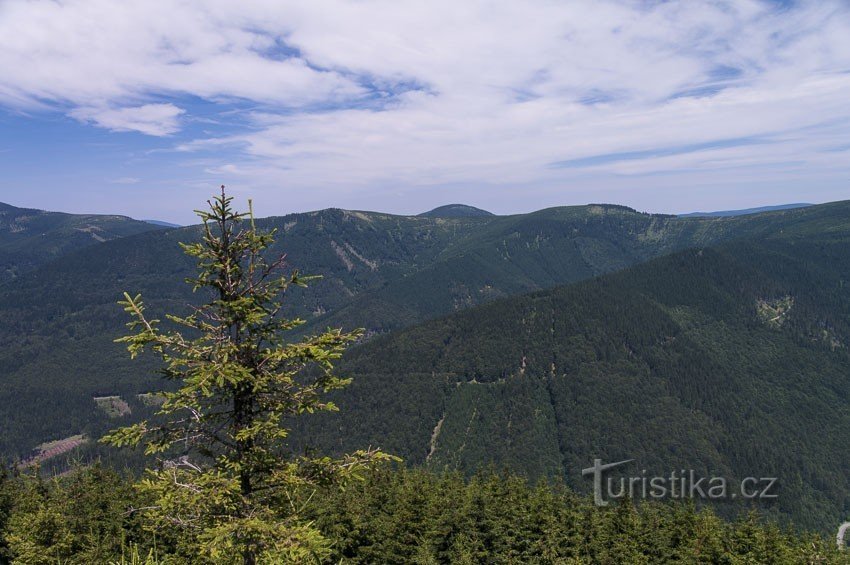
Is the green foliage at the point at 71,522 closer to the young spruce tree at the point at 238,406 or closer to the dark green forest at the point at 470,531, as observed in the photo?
the dark green forest at the point at 470,531

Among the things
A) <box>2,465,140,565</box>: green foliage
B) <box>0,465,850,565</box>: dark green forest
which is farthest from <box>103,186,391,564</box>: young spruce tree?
<box>0,465,850,565</box>: dark green forest

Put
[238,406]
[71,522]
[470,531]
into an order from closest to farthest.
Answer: [238,406], [71,522], [470,531]

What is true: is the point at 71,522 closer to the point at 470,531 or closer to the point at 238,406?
the point at 470,531

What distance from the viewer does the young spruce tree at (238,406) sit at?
14203 mm

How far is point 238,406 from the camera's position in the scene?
15477mm

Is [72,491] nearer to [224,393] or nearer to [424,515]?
[424,515]

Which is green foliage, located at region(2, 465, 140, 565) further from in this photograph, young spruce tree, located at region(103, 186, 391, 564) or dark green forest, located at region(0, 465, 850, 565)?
young spruce tree, located at region(103, 186, 391, 564)

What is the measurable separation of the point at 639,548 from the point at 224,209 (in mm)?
69095

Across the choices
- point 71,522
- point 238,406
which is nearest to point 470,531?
point 71,522

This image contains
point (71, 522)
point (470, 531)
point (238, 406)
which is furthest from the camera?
point (470, 531)

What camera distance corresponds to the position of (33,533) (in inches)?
2165

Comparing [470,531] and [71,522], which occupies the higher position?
[71,522]

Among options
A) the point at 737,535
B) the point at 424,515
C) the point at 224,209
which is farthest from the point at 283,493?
the point at 737,535

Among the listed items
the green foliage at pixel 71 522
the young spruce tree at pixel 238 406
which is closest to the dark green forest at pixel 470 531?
the green foliage at pixel 71 522
